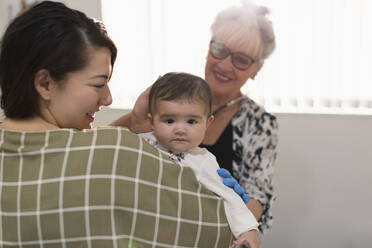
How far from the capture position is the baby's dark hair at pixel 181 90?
1.40 m

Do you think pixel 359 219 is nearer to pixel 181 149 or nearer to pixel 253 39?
pixel 253 39

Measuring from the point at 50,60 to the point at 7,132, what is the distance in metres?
0.20

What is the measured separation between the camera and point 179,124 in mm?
1371

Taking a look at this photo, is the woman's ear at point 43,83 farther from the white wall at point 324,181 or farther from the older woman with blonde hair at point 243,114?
the white wall at point 324,181

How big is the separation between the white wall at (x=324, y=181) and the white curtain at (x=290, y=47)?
0.12 meters

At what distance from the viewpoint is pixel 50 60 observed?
3.62ft

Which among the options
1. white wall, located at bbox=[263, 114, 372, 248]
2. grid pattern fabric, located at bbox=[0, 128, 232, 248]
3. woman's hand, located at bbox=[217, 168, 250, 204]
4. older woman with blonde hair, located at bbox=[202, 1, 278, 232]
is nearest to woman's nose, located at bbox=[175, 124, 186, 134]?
woman's hand, located at bbox=[217, 168, 250, 204]

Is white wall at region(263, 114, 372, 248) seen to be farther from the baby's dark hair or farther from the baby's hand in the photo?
the baby's hand

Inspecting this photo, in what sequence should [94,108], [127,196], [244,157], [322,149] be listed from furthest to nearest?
[322,149] → [244,157] → [94,108] → [127,196]

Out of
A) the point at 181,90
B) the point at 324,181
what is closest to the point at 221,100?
the point at 181,90

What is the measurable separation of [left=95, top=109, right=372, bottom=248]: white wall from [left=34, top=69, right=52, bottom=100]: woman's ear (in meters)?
1.97

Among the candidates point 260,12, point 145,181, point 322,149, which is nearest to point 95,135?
point 145,181

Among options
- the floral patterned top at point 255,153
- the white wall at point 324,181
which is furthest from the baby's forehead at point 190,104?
the white wall at point 324,181

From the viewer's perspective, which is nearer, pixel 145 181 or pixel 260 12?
pixel 145 181
